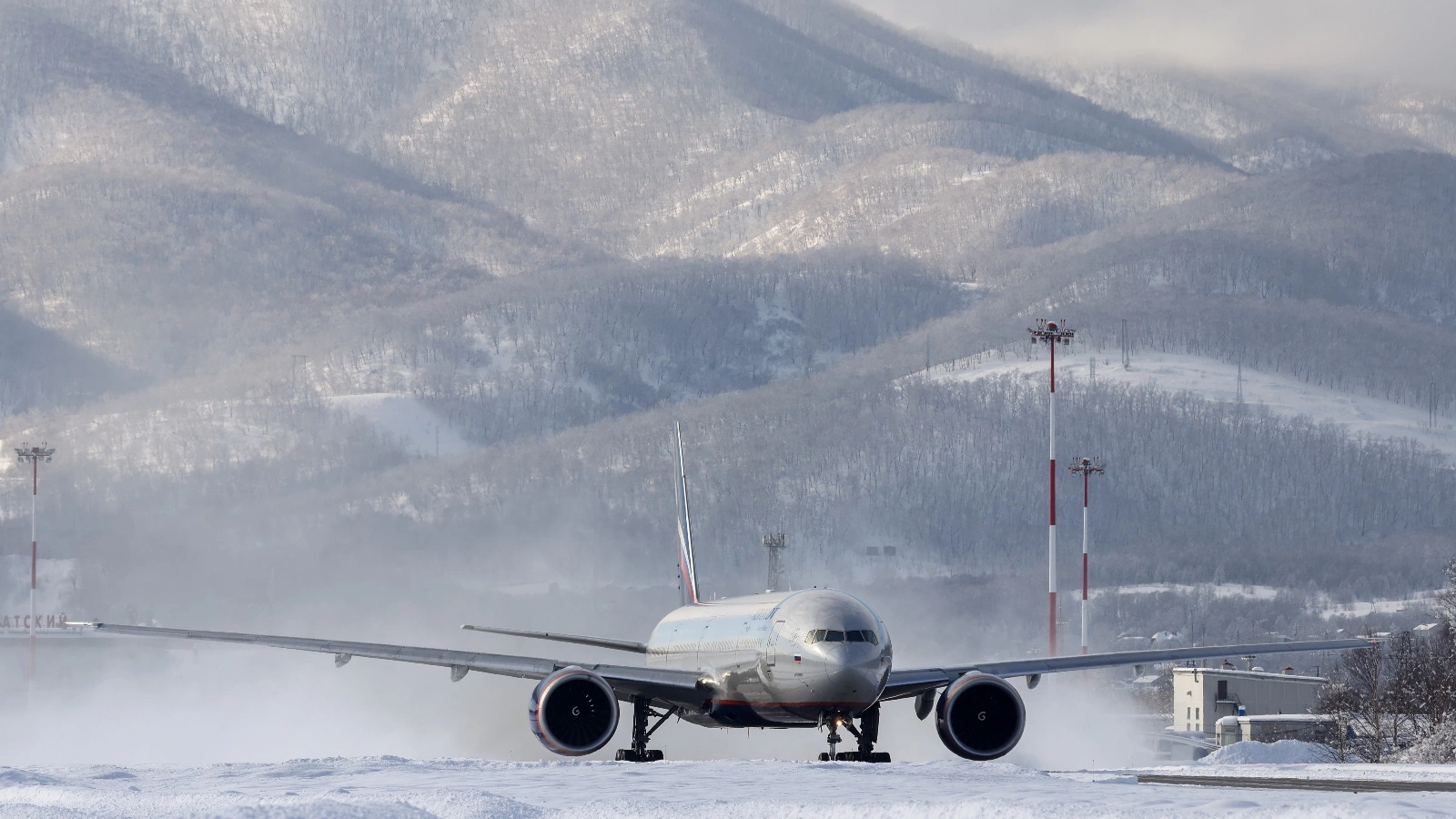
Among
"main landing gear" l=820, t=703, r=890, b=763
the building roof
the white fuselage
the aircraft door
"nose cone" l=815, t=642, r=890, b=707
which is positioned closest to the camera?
"nose cone" l=815, t=642, r=890, b=707

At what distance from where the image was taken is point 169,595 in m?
197

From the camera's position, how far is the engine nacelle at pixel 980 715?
51938mm

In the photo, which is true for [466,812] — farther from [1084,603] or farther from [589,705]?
[1084,603]

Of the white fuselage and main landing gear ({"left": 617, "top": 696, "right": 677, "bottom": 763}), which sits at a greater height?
the white fuselage

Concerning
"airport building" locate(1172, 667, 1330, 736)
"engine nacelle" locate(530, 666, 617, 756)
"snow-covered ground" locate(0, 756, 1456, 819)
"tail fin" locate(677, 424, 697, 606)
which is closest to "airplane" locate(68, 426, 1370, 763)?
"engine nacelle" locate(530, 666, 617, 756)

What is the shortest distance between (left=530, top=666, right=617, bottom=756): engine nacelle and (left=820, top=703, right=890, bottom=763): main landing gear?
19.7 feet

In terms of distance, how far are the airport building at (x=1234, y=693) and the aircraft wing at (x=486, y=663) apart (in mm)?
113441

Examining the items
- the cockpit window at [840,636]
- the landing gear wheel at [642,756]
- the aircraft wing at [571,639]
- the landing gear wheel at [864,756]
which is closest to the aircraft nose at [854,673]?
the cockpit window at [840,636]

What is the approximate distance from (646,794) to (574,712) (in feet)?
51.7

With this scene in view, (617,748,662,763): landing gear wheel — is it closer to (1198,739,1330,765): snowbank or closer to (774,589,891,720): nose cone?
(774,589,891,720): nose cone

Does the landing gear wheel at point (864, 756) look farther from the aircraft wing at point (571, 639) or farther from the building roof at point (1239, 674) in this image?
the building roof at point (1239, 674)

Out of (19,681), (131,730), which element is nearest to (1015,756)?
(131,730)

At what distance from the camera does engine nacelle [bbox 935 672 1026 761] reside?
2045 inches

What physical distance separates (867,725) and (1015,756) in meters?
29.3
